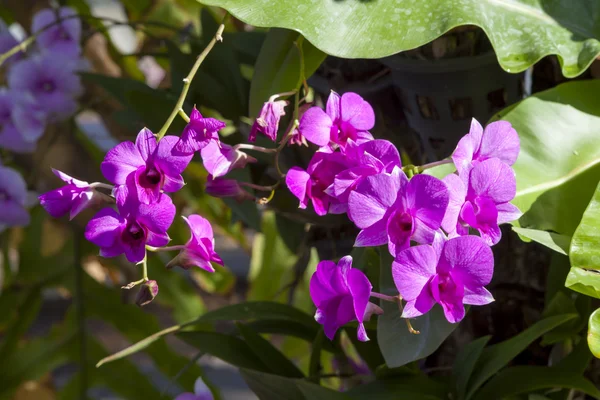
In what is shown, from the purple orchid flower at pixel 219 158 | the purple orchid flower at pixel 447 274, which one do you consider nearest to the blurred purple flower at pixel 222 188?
the purple orchid flower at pixel 219 158

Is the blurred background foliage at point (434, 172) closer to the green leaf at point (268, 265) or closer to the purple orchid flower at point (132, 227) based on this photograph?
the purple orchid flower at point (132, 227)

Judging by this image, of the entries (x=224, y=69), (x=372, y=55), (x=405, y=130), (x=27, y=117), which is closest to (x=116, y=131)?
(x=27, y=117)

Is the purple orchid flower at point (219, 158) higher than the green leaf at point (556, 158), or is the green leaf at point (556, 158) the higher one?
the purple orchid flower at point (219, 158)

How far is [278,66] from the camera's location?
44cm

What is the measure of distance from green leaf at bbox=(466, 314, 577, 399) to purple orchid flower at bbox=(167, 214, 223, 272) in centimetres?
17

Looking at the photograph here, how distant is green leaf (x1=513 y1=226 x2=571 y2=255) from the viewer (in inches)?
14.4

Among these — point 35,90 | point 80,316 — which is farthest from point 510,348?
point 80,316

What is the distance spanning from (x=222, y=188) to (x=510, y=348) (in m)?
0.19

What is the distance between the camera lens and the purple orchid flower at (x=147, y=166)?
0.34 meters

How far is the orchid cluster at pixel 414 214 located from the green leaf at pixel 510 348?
94mm

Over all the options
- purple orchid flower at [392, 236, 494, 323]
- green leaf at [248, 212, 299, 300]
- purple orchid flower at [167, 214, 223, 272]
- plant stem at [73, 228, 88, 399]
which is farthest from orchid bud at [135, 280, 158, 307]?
green leaf at [248, 212, 299, 300]

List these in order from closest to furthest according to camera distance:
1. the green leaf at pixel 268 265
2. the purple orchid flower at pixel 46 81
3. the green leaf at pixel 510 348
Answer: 1. the green leaf at pixel 510 348
2. the purple orchid flower at pixel 46 81
3. the green leaf at pixel 268 265

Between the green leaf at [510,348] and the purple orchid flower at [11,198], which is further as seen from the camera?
the purple orchid flower at [11,198]

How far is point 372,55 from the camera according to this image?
370 millimetres
